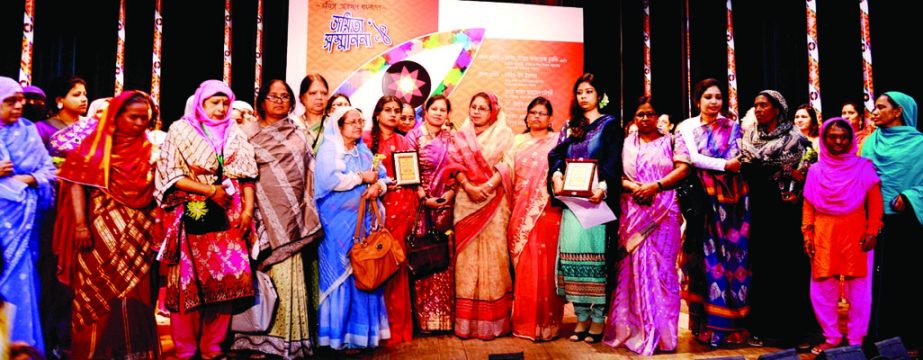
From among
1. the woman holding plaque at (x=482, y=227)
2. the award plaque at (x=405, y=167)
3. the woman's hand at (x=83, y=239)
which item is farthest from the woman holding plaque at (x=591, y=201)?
the woman's hand at (x=83, y=239)

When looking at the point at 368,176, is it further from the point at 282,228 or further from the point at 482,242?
the point at 482,242

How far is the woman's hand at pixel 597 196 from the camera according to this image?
3.51m

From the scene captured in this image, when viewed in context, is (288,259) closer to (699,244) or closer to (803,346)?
(699,244)

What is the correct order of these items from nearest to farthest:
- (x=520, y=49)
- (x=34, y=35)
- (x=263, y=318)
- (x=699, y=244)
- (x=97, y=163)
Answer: (x=97, y=163)
(x=263, y=318)
(x=699, y=244)
(x=34, y=35)
(x=520, y=49)

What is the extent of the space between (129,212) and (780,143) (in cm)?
362

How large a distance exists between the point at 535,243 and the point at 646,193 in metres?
0.73

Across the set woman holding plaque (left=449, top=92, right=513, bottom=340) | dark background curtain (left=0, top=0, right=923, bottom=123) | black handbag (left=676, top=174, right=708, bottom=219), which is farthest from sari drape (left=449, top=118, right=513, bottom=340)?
dark background curtain (left=0, top=0, right=923, bottom=123)

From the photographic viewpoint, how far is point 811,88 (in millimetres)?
6012

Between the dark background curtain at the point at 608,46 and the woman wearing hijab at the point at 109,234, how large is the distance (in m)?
4.51

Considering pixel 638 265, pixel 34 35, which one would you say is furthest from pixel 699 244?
pixel 34 35

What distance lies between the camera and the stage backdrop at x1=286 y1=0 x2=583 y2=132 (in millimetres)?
6871

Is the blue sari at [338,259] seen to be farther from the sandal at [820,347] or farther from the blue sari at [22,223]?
the sandal at [820,347]

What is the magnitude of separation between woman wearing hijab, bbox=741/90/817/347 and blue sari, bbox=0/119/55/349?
3869mm

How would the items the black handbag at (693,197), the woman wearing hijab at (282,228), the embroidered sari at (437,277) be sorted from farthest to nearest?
the embroidered sari at (437,277) < the black handbag at (693,197) < the woman wearing hijab at (282,228)
